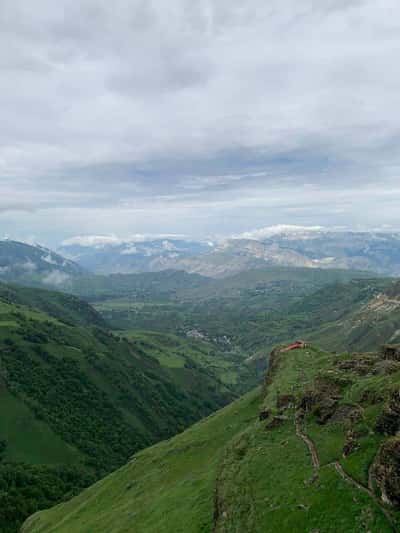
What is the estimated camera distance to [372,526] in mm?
35219

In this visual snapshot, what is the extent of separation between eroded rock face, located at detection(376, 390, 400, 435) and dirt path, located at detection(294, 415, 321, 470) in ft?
30.8

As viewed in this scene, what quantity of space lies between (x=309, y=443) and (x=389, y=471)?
61.1 feet

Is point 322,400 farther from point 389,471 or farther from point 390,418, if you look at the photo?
point 389,471

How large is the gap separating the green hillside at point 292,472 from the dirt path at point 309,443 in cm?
15

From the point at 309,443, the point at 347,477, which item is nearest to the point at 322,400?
the point at 309,443

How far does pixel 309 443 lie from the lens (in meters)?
55.5

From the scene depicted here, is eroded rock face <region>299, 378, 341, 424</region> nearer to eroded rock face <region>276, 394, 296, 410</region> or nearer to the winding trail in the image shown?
eroded rock face <region>276, 394, 296, 410</region>

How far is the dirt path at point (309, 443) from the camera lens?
49.4 metres

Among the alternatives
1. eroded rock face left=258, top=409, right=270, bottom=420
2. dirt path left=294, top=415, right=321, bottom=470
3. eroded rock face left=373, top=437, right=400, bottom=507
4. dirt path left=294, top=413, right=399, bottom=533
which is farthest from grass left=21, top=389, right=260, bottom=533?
eroded rock face left=373, top=437, right=400, bottom=507

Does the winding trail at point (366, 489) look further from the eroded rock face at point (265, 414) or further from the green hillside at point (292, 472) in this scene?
the eroded rock face at point (265, 414)

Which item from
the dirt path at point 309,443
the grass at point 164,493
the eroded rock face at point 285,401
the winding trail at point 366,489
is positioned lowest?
the grass at point 164,493

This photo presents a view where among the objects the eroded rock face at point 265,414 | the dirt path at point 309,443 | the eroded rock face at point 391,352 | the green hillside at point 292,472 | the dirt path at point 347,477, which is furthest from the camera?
the eroded rock face at point 391,352

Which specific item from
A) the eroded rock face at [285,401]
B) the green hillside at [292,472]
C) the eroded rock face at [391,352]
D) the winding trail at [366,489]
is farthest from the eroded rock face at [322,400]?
the eroded rock face at [391,352]

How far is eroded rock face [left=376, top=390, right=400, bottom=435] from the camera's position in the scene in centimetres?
4610
